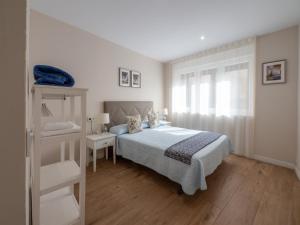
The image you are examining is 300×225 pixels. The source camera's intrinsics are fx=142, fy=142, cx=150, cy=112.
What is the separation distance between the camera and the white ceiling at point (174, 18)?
79.1 inches

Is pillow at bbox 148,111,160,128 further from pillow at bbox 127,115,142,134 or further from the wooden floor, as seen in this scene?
the wooden floor

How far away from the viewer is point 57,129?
3.73ft

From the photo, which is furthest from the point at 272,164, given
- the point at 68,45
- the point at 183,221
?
the point at 68,45

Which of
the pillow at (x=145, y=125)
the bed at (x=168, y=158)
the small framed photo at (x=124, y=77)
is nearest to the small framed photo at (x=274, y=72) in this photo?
the bed at (x=168, y=158)

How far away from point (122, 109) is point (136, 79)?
972 mm

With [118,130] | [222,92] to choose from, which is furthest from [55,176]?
[222,92]

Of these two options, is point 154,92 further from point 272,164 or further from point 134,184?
point 272,164

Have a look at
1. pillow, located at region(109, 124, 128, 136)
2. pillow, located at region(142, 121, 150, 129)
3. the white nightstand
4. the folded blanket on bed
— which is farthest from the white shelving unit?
pillow, located at region(142, 121, 150, 129)

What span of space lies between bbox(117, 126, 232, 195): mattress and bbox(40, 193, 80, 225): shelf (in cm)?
116

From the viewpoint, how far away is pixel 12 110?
1.50 ft

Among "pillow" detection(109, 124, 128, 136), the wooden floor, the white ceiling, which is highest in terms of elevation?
the white ceiling

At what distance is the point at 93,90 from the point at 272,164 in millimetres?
3896

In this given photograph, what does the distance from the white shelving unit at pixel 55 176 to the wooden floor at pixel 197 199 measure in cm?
33

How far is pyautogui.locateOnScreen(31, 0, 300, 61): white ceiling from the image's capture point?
2.01 m
